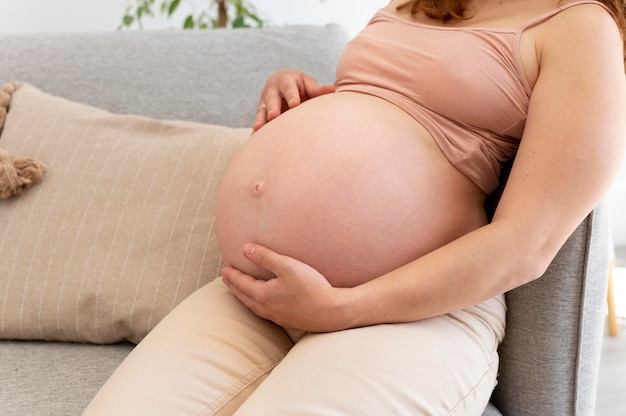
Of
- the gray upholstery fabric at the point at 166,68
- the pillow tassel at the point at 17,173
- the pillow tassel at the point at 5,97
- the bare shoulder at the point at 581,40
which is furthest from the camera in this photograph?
the gray upholstery fabric at the point at 166,68

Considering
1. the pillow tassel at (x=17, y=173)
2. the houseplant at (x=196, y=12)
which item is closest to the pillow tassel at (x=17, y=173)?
the pillow tassel at (x=17, y=173)

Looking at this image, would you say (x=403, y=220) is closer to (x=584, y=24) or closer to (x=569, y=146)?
(x=569, y=146)

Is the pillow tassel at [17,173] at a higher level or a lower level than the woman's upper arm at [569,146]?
lower

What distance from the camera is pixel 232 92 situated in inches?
62.7

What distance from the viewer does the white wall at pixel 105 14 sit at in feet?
7.77

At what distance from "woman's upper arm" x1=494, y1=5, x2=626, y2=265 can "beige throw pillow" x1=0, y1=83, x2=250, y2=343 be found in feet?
1.90

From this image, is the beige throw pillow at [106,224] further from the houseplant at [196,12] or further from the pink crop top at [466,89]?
the houseplant at [196,12]

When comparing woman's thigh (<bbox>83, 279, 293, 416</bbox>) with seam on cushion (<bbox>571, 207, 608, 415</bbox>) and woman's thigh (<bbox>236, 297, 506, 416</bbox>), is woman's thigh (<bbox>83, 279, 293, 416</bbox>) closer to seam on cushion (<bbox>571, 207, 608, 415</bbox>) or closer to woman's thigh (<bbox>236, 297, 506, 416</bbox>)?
woman's thigh (<bbox>236, 297, 506, 416</bbox>)

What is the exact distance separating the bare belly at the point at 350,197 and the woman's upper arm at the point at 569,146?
0.36ft

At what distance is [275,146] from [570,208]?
406 mm

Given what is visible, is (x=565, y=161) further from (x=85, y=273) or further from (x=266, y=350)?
(x=85, y=273)

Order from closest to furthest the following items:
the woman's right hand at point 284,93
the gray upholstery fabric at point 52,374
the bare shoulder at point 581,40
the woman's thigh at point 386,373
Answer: the woman's thigh at point 386,373 → the bare shoulder at point 581,40 → the gray upholstery fabric at point 52,374 → the woman's right hand at point 284,93

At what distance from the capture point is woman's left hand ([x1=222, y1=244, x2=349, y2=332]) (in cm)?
89

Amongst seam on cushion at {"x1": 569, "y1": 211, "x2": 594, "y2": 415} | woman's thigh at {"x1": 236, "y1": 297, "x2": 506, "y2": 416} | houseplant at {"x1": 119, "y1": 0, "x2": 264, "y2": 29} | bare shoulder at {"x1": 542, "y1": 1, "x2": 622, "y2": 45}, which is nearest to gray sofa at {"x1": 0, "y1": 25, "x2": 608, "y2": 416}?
seam on cushion at {"x1": 569, "y1": 211, "x2": 594, "y2": 415}
